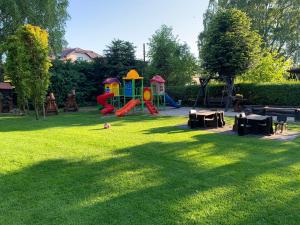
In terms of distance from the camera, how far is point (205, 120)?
10703 millimetres

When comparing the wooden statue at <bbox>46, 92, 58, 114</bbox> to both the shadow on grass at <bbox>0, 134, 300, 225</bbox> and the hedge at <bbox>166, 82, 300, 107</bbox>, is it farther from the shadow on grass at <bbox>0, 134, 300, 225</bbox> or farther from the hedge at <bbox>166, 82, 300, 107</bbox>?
the shadow on grass at <bbox>0, 134, 300, 225</bbox>

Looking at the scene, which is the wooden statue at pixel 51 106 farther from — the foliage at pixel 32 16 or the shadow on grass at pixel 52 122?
the foliage at pixel 32 16

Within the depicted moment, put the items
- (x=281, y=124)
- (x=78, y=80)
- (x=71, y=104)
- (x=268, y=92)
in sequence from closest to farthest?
(x=281, y=124) → (x=268, y=92) → (x=71, y=104) → (x=78, y=80)

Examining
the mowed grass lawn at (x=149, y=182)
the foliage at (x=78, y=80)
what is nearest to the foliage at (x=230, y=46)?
the foliage at (x=78, y=80)

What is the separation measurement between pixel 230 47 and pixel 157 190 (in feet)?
48.6

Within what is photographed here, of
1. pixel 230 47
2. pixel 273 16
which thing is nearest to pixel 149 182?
pixel 230 47

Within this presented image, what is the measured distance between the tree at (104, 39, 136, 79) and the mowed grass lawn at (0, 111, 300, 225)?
17.3m

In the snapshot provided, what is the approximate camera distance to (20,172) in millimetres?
5195

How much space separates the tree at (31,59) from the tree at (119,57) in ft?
33.4

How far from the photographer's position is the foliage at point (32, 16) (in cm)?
2284

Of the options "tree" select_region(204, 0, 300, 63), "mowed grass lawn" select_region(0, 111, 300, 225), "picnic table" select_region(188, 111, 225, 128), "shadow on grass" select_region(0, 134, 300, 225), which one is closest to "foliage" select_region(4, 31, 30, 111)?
"mowed grass lawn" select_region(0, 111, 300, 225)

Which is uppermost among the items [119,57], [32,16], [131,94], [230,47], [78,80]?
[32,16]

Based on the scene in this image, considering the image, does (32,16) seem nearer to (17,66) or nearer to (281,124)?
(17,66)

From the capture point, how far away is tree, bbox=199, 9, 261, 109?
57.8ft
